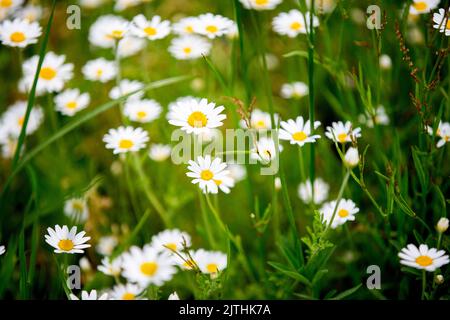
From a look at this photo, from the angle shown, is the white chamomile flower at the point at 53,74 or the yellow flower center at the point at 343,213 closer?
the yellow flower center at the point at 343,213

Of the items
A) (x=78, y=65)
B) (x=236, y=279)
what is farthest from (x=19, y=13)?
(x=236, y=279)

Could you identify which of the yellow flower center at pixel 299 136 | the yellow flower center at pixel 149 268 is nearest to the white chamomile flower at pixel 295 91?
the yellow flower center at pixel 299 136

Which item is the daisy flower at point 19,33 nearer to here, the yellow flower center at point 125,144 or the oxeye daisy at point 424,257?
the yellow flower center at point 125,144

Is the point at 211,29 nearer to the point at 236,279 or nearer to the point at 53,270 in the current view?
the point at 236,279

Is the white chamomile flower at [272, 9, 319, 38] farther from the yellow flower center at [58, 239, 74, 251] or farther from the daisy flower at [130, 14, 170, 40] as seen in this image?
the yellow flower center at [58, 239, 74, 251]

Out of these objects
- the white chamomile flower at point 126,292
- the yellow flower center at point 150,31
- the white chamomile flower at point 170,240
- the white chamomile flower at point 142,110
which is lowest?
the white chamomile flower at point 126,292
